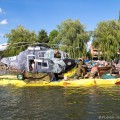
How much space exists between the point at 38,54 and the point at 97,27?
42.9 meters

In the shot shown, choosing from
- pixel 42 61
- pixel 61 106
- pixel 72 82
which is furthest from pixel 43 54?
pixel 61 106

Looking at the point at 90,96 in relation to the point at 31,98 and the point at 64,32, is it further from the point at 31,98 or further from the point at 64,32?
the point at 64,32

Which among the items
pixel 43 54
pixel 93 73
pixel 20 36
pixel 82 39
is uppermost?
pixel 20 36

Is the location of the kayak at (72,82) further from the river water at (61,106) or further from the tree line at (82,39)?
the tree line at (82,39)

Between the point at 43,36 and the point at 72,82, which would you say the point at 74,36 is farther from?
the point at 72,82

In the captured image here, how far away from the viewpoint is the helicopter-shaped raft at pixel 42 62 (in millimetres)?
32562

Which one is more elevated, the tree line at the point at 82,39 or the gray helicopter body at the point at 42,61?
the tree line at the point at 82,39

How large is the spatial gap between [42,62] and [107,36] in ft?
137

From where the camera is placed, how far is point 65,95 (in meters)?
22.7

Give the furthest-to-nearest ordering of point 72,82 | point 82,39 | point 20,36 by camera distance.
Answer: point 20,36 < point 82,39 < point 72,82

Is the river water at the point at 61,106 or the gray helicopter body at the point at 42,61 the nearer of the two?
the river water at the point at 61,106

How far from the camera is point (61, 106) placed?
18.0 meters

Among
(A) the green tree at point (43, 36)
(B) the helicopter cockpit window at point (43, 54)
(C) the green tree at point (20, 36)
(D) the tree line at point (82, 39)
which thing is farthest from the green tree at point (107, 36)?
(B) the helicopter cockpit window at point (43, 54)

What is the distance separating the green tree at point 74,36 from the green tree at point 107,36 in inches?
123
